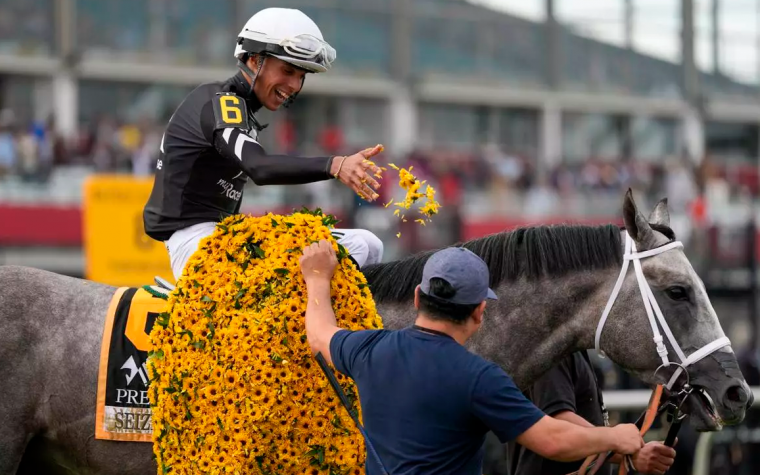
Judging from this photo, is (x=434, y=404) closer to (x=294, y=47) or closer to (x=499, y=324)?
(x=499, y=324)

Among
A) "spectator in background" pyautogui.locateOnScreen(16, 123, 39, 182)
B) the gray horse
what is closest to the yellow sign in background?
"spectator in background" pyautogui.locateOnScreen(16, 123, 39, 182)

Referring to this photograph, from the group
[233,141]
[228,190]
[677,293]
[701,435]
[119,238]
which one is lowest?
[701,435]

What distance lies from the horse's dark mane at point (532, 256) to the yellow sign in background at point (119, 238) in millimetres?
7392

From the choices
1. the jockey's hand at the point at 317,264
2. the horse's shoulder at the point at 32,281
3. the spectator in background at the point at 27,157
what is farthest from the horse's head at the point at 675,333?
the spectator in background at the point at 27,157

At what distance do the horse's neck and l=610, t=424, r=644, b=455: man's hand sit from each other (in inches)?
34.2

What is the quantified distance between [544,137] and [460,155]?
558 centimetres

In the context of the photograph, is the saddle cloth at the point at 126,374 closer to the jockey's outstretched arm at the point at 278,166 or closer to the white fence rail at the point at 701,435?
the jockey's outstretched arm at the point at 278,166

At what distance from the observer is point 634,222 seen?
440 cm

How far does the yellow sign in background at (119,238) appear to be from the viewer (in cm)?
1167

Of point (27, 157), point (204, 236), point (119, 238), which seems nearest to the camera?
point (204, 236)

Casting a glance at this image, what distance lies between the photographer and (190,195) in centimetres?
463

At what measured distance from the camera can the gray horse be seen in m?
4.40

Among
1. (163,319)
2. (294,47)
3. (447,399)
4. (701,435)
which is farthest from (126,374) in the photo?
(701,435)

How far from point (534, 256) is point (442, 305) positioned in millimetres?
1059
